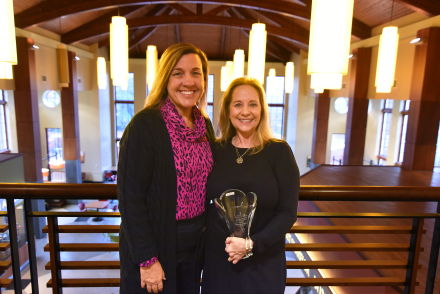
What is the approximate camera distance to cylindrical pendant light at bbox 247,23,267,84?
3.29m

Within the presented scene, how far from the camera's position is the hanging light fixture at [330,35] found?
1.65 m

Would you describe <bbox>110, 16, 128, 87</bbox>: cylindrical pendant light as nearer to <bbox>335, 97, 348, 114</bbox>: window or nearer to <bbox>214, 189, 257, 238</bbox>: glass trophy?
<bbox>214, 189, 257, 238</bbox>: glass trophy

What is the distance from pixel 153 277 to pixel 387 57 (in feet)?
14.9

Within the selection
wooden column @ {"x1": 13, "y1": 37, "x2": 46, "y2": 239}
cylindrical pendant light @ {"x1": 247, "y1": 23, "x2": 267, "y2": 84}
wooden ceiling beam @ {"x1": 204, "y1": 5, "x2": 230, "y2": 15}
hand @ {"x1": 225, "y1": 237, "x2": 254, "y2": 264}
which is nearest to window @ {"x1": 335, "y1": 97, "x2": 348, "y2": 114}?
wooden ceiling beam @ {"x1": 204, "y1": 5, "x2": 230, "y2": 15}

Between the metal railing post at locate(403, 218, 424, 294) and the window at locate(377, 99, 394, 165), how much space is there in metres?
10.7

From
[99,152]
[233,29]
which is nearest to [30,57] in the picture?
[99,152]

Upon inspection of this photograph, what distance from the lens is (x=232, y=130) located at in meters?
1.54

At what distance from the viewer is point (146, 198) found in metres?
1.21

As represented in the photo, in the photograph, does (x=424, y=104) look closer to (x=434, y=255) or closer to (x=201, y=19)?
(x=434, y=255)

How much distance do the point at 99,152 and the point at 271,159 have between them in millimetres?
12699

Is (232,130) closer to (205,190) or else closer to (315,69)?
(205,190)

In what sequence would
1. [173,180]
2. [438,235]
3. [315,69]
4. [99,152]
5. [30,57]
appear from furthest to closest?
1. [99,152]
2. [30,57]
3. [315,69]
4. [438,235]
5. [173,180]

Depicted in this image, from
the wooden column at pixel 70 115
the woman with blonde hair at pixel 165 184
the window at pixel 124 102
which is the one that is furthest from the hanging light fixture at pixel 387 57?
the window at pixel 124 102

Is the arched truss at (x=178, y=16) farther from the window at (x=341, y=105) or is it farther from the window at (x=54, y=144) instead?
the window at (x=54, y=144)
